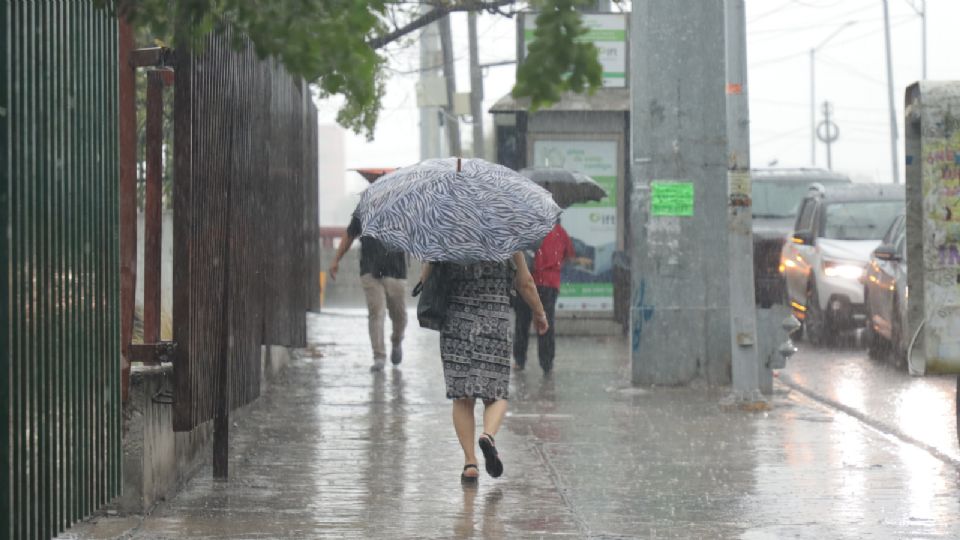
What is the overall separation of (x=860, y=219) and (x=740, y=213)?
7.84 meters

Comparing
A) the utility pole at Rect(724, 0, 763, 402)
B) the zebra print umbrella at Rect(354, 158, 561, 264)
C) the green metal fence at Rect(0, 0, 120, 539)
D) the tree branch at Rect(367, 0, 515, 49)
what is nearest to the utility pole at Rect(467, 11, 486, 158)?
the tree branch at Rect(367, 0, 515, 49)

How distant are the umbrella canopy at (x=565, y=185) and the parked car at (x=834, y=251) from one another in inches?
114

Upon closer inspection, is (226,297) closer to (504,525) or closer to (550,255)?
(504,525)

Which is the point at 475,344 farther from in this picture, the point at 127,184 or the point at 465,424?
the point at 127,184

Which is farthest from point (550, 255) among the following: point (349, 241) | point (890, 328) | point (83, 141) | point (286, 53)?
point (286, 53)

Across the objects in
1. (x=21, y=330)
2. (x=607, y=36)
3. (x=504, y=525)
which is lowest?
(x=504, y=525)

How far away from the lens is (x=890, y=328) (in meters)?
15.5

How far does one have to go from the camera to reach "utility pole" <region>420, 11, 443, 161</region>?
105 feet

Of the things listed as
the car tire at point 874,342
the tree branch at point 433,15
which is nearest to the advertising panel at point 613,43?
the tree branch at point 433,15

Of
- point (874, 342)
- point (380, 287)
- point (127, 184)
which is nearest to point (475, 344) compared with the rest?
point (127, 184)

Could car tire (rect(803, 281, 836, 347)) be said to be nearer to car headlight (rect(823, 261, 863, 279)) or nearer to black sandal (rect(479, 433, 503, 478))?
car headlight (rect(823, 261, 863, 279))

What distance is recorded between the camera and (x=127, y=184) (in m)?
7.62

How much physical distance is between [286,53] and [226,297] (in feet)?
15.3

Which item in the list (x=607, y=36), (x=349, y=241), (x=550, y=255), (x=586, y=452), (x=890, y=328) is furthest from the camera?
(x=607, y=36)
